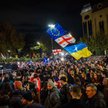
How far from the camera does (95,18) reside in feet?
386

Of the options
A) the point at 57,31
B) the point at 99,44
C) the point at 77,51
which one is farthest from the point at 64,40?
the point at 99,44

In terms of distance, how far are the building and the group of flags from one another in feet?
289

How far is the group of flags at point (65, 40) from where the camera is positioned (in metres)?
18.5

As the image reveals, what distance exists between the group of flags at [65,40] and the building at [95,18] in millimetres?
88221

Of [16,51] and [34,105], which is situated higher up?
[16,51]

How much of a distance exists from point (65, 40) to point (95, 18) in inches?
3931

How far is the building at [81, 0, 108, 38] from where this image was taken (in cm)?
11200

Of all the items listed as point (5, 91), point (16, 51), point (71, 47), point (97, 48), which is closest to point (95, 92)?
point (5, 91)

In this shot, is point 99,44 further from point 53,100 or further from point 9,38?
point 53,100

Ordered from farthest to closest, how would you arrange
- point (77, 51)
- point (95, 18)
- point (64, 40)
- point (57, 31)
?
point (95, 18) < point (77, 51) < point (64, 40) < point (57, 31)

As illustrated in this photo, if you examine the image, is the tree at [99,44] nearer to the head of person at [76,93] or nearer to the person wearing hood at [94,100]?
the person wearing hood at [94,100]

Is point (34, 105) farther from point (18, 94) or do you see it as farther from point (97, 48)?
point (97, 48)

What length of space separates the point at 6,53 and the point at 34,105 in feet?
276

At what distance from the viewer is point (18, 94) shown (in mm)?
8938
